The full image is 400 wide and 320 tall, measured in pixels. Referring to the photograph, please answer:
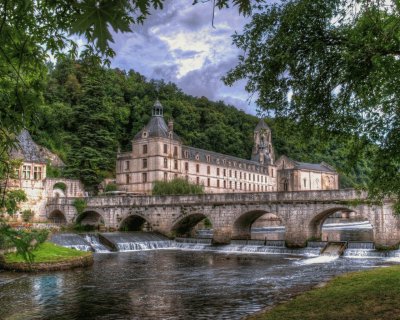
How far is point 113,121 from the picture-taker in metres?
73.9

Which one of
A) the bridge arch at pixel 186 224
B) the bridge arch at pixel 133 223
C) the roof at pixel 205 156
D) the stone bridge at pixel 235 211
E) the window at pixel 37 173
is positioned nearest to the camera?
the stone bridge at pixel 235 211

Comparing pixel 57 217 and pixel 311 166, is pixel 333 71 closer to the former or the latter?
pixel 57 217

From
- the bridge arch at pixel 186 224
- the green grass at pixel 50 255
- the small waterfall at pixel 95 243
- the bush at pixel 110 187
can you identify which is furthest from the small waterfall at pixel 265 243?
the bush at pixel 110 187

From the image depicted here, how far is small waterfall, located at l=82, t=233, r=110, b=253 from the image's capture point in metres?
32.8

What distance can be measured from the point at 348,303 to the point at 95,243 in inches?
1023

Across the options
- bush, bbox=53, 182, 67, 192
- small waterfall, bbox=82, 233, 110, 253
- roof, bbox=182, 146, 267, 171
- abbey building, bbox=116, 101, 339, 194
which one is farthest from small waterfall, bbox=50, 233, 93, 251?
roof, bbox=182, 146, 267, 171

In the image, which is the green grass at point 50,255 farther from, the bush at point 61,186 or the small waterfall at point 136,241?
the bush at point 61,186

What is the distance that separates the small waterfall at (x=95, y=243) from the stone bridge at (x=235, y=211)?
730 centimetres

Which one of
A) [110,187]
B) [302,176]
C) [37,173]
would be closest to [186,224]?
[37,173]

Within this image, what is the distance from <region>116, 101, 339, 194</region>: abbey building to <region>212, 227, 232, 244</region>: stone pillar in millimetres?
24261

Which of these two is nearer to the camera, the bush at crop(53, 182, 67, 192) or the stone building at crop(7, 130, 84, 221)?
the stone building at crop(7, 130, 84, 221)

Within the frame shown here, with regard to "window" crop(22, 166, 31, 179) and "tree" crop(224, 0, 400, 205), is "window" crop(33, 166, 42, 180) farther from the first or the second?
"tree" crop(224, 0, 400, 205)

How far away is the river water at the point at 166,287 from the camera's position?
1346 centimetres

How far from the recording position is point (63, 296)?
1577cm
